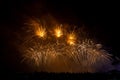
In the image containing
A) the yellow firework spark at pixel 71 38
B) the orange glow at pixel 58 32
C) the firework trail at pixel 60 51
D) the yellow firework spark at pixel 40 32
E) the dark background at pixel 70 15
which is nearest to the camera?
the firework trail at pixel 60 51

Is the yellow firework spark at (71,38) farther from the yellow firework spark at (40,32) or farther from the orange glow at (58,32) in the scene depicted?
the yellow firework spark at (40,32)

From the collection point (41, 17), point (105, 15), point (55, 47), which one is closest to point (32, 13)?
point (41, 17)

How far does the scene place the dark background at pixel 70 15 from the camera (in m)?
17.4

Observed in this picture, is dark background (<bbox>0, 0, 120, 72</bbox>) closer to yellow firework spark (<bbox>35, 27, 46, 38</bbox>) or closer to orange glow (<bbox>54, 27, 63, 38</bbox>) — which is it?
orange glow (<bbox>54, 27, 63, 38</bbox>)

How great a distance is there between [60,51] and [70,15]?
2.63 meters

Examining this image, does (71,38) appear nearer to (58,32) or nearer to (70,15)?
(58,32)

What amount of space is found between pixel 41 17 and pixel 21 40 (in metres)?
1.66

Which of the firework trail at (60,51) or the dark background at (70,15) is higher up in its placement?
the dark background at (70,15)

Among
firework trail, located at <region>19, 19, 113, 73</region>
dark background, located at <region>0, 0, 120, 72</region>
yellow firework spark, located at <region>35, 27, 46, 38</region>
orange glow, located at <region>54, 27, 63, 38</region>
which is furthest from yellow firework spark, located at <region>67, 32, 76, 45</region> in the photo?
yellow firework spark, located at <region>35, 27, 46, 38</region>

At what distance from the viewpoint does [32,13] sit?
57.8ft

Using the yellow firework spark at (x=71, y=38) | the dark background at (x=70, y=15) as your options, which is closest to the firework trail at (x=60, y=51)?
the yellow firework spark at (x=71, y=38)

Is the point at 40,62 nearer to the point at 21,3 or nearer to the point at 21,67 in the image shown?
the point at 21,67

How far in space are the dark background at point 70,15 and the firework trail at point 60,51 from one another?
79cm

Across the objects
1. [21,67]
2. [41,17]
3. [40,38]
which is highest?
[41,17]
